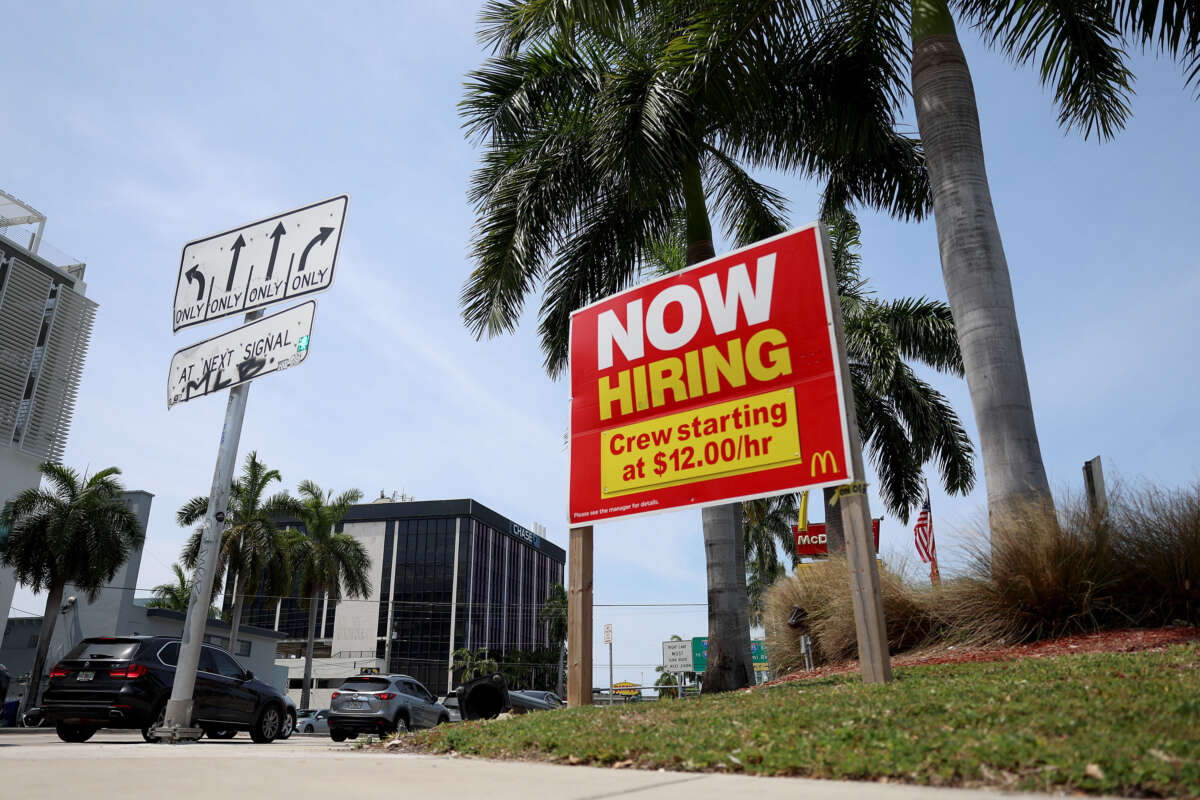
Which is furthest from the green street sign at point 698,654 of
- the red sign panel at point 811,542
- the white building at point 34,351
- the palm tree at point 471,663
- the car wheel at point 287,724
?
the palm tree at point 471,663

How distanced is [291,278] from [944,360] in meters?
19.2

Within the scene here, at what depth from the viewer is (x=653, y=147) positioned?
12.5 m

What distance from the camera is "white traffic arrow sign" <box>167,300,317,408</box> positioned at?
10.3 metres

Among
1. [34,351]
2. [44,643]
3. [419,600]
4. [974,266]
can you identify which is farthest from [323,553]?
[419,600]

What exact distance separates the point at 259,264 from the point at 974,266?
376 inches

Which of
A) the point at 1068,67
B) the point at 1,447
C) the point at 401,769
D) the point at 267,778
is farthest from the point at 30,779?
the point at 1,447

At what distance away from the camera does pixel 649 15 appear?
14.6m

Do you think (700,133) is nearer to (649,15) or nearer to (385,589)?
(649,15)

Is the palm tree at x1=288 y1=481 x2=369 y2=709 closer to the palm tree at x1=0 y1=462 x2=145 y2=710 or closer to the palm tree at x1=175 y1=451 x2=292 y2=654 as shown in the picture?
the palm tree at x1=175 y1=451 x2=292 y2=654

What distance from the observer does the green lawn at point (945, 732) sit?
3.36 meters

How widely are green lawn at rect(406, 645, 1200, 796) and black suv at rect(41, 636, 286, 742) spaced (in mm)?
6138

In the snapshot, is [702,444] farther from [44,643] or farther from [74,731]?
[44,643]

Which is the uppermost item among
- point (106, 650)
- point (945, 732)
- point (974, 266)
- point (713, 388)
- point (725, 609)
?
point (974, 266)

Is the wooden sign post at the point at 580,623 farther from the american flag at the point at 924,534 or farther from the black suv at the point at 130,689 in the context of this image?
the american flag at the point at 924,534
